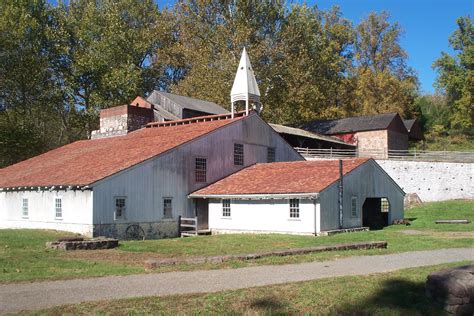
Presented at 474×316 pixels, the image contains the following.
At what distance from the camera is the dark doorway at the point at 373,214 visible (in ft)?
113

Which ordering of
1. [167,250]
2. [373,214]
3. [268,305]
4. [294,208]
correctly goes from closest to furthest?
[268,305] → [167,250] → [294,208] → [373,214]

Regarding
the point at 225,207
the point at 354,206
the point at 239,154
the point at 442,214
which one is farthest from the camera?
the point at 442,214

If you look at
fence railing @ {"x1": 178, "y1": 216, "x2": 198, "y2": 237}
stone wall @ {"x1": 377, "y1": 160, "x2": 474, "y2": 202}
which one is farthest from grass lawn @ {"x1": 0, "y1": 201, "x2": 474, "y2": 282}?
stone wall @ {"x1": 377, "y1": 160, "x2": 474, "y2": 202}

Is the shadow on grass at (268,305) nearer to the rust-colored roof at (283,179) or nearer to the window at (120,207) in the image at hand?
the rust-colored roof at (283,179)

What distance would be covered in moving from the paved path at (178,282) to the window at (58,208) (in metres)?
16.4

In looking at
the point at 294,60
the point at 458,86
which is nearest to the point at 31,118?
the point at 294,60

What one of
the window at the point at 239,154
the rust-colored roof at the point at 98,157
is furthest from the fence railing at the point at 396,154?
the rust-colored roof at the point at 98,157

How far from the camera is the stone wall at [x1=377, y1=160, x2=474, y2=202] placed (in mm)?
46469

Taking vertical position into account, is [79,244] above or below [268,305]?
above

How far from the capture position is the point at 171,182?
31.0 meters

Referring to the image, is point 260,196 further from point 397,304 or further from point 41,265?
point 397,304

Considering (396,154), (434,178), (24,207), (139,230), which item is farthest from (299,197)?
(396,154)

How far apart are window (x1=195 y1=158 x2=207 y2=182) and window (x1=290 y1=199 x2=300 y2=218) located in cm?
678

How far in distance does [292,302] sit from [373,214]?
998 inches
